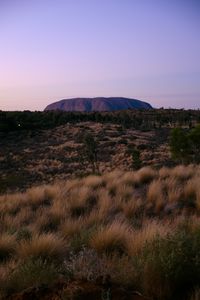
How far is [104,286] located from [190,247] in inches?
43.7

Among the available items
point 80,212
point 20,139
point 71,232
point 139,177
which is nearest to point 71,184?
point 139,177

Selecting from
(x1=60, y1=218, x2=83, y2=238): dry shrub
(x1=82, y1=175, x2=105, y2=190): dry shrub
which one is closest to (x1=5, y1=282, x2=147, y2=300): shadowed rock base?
(x1=60, y1=218, x2=83, y2=238): dry shrub

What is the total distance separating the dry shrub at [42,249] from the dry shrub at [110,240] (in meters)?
0.46

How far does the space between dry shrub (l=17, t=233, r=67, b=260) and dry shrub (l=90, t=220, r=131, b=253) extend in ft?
1.51

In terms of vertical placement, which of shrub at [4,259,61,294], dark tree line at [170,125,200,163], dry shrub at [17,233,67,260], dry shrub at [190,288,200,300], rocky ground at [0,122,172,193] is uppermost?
dry shrub at [190,288,200,300]

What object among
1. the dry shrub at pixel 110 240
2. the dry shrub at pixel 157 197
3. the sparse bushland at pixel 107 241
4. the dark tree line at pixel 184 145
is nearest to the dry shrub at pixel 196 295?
the sparse bushland at pixel 107 241

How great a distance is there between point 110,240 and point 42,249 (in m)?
0.96

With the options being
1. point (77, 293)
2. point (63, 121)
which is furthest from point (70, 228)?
point (63, 121)

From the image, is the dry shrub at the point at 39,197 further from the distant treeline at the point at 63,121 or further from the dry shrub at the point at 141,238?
A: the distant treeline at the point at 63,121

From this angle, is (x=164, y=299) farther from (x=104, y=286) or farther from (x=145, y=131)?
(x=145, y=131)

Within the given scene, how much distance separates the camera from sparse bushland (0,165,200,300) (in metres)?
4.29

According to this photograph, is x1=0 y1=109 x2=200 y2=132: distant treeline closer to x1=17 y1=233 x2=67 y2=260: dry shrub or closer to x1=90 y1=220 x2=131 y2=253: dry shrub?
x1=90 y1=220 x2=131 y2=253: dry shrub

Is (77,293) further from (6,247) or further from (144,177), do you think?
(144,177)

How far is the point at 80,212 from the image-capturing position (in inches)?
362
